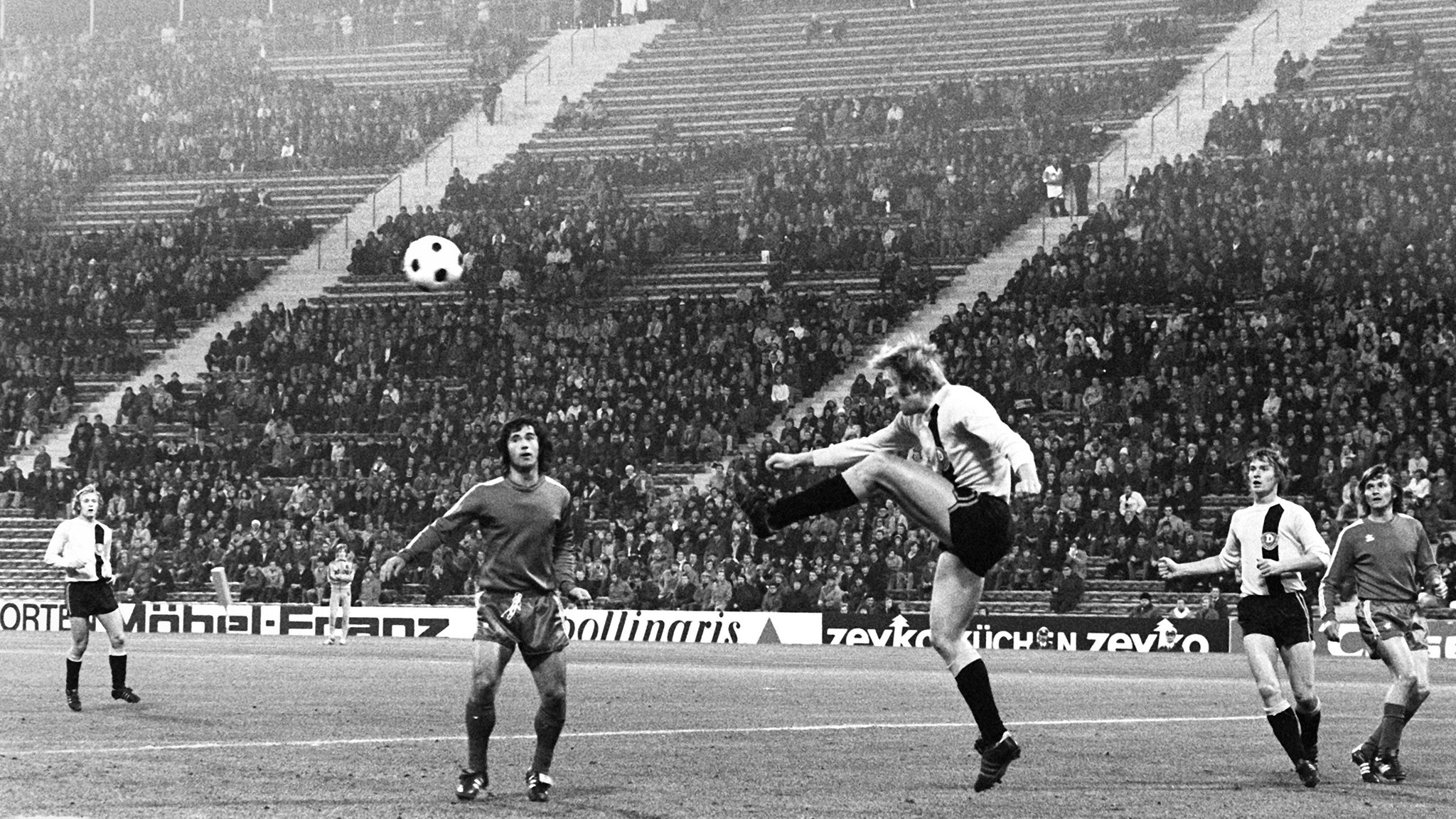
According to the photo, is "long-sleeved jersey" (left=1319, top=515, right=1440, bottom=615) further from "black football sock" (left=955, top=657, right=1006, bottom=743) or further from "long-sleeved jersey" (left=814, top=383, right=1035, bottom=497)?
"long-sleeved jersey" (left=814, top=383, right=1035, bottom=497)

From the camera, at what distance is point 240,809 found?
9.99 metres

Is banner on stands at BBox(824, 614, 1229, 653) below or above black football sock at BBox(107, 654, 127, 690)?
below

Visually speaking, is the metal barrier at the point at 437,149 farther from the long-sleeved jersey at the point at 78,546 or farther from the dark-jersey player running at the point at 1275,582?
the dark-jersey player running at the point at 1275,582

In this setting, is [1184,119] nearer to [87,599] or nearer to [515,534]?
[87,599]

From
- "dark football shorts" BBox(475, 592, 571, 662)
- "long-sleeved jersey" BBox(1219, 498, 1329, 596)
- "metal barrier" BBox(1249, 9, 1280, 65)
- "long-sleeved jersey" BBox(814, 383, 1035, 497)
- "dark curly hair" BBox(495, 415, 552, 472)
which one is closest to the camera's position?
"long-sleeved jersey" BBox(814, 383, 1035, 497)

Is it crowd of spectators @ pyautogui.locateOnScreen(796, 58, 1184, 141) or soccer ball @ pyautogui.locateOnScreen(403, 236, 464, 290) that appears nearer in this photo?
soccer ball @ pyautogui.locateOnScreen(403, 236, 464, 290)

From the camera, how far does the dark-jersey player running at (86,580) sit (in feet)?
60.0

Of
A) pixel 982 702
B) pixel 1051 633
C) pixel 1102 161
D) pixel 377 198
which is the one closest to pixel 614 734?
pixel 982 702

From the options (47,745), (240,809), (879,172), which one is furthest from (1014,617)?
(240,809)

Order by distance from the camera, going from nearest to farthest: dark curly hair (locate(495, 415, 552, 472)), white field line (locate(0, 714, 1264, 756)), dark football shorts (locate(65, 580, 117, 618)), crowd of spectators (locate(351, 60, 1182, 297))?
1. dark curly hair (locate(495, 415, 552, 472))
2. white field line (locate(0, 714, 1264, 756))
3. dark football shorts (locate(65, 580, 117, 618))
4. crowd of spectators (locate(351, 60, 1182, 297))

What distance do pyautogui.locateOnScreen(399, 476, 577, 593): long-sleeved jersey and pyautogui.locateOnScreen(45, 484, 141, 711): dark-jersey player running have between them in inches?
330

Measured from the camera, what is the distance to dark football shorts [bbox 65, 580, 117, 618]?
18.5 meters

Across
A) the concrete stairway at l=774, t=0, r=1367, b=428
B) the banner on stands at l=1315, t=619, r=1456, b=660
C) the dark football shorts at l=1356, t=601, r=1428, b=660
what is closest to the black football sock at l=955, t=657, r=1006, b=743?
the dark football shorts at l=1356, t=601, r=1428, b=660

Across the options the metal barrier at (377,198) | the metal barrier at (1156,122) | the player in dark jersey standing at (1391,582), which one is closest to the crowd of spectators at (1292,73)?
the metal barrier at (1156,122)
